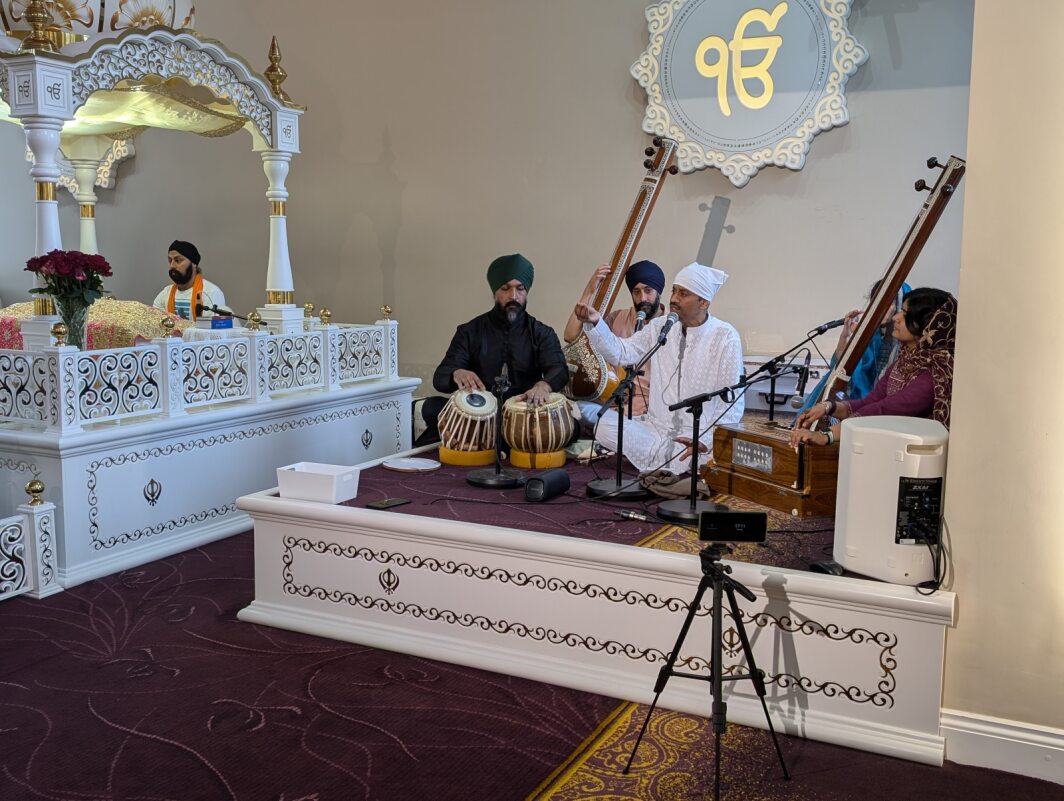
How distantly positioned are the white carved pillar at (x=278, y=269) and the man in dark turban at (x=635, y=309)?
190 centimetres

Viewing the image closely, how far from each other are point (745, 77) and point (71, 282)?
4420mm

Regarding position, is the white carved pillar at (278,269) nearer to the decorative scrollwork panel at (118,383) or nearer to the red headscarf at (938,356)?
the decorative scrollwork panel at (118,383)

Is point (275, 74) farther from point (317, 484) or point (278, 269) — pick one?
point (317, 484)

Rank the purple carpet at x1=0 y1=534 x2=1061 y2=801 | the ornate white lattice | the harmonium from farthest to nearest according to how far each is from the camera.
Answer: the ornate white lattice
the harmonium
the purple carpet at x1=0 y1=534 x2=1061 y2=801

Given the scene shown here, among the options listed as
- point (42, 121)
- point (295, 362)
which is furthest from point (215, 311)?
point (42, 121)

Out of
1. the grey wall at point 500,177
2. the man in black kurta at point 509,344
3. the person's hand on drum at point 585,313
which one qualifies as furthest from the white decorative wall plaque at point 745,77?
the person's hand on drum at point 585,313

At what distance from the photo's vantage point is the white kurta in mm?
5484

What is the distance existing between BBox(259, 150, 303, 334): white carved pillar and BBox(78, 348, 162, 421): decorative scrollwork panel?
5.07 feet

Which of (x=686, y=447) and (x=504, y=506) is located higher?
(x=686, y=447)

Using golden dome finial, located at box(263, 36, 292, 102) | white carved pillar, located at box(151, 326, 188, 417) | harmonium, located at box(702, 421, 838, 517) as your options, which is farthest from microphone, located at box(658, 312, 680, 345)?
golden dome finial, located at box(263, 36, 292, 102)

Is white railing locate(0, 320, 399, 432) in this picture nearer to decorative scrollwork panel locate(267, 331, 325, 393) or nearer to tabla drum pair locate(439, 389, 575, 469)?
decorative scrollwork panel locate(267, 331, 325, 393)

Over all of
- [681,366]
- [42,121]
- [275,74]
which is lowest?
[681,366]

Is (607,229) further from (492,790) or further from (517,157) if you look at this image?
(492,790)

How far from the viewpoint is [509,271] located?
21.0 feet
